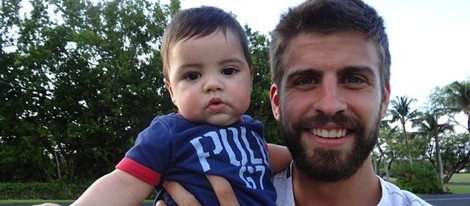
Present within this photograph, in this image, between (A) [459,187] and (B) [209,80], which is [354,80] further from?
(A) [459,187]

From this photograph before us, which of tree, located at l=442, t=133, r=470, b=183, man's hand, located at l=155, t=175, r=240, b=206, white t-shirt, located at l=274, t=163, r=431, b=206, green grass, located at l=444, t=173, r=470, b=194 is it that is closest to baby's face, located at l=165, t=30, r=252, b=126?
man's hand, located at l=155, t=175, r=240, b=206

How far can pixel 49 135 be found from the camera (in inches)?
912

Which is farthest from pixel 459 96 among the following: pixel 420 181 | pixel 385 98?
pixel 385 98

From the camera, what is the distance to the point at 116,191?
1745mm

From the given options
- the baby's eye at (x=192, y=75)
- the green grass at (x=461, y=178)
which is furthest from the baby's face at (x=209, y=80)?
the green grass at (x=461, y=178)

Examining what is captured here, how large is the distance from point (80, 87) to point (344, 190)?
915 inches

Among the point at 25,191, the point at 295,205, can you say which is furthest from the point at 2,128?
the point at 295,205

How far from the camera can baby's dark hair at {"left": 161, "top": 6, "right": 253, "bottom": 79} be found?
2.02 metres

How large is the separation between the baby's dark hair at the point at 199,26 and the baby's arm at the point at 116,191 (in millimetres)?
521

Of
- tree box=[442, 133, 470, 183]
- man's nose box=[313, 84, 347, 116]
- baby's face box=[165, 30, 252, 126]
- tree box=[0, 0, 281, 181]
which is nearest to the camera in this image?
baby's face box=[165, 30, 252, 126]

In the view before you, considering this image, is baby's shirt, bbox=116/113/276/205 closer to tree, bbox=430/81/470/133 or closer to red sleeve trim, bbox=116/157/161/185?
red sleeve trim, bbox=116/157/161/185

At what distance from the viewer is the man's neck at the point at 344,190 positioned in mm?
2238

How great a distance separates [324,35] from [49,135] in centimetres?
2277

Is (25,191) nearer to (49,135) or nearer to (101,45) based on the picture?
(49,135)
